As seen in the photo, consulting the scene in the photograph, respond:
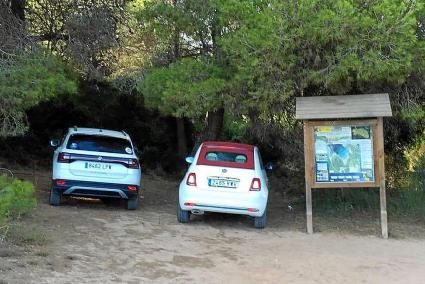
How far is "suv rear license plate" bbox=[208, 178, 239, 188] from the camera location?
11.2m

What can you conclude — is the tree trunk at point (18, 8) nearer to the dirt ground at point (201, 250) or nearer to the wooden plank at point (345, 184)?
the dirt ground at point (201, 250)

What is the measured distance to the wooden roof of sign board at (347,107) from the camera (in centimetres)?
1157

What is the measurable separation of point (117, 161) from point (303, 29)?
4.61 metres

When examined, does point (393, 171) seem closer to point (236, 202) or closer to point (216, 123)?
point (216, 123)

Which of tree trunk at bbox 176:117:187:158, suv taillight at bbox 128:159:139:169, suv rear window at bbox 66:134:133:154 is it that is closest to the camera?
suv rear window at bbox 66:134:133:154

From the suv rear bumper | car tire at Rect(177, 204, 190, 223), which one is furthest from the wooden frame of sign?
the suv rear bumper

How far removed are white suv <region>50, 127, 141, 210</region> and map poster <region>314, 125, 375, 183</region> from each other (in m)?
3.86

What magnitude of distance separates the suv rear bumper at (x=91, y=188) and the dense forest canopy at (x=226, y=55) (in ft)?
4.67

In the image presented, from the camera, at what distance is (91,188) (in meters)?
12.1

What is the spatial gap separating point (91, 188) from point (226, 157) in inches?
113

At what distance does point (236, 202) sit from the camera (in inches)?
438

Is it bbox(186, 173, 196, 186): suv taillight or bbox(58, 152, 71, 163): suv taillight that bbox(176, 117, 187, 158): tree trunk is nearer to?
bbox(58, 152, 71, 163): suv taillight

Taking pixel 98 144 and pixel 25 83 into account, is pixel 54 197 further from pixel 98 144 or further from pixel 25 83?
pixel 25 83

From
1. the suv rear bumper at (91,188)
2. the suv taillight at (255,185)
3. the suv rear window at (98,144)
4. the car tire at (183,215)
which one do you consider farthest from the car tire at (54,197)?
the suv taillight at (255,185)
